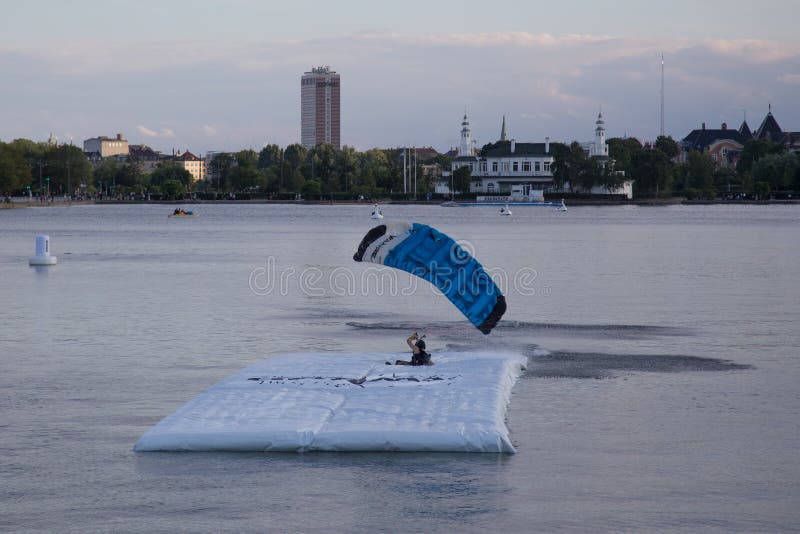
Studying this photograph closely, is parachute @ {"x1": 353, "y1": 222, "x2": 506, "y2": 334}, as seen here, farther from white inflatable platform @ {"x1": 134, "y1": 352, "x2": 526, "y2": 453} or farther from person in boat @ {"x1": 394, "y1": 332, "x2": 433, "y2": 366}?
white inflatable platform @ {"x1": 134, "y1": 352, "x2": 526, "y2": 453}

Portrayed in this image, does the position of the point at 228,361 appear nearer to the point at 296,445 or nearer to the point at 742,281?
the point at 296,445

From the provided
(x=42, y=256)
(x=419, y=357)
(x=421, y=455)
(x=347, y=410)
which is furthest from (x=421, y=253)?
(x=42, y=256)

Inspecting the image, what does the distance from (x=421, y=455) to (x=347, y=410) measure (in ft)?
7.43

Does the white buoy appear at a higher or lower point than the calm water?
higher

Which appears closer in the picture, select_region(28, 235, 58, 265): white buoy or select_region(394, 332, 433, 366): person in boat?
select_region(394, 332, 433, 366): person in boat

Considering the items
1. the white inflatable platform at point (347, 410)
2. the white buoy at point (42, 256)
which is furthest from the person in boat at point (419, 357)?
the white buoy at point (42, 256)

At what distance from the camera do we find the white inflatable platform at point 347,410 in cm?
1697

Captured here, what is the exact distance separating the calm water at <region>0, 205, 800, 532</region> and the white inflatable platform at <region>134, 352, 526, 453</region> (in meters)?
0.31

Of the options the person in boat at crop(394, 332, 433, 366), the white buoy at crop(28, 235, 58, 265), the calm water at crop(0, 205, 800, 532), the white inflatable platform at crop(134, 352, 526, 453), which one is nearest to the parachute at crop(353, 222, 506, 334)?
the person in boat at crop(394, 332, 433, 366)

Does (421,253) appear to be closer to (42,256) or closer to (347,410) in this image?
(347,410)

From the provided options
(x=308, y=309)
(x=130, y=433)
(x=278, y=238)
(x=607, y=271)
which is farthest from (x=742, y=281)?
(x=278, y=238)

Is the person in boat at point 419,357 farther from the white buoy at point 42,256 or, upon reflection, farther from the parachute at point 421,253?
the white buoy at point 42,256

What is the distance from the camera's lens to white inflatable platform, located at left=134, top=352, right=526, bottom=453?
1697 cm

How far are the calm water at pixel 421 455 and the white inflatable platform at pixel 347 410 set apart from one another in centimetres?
31
